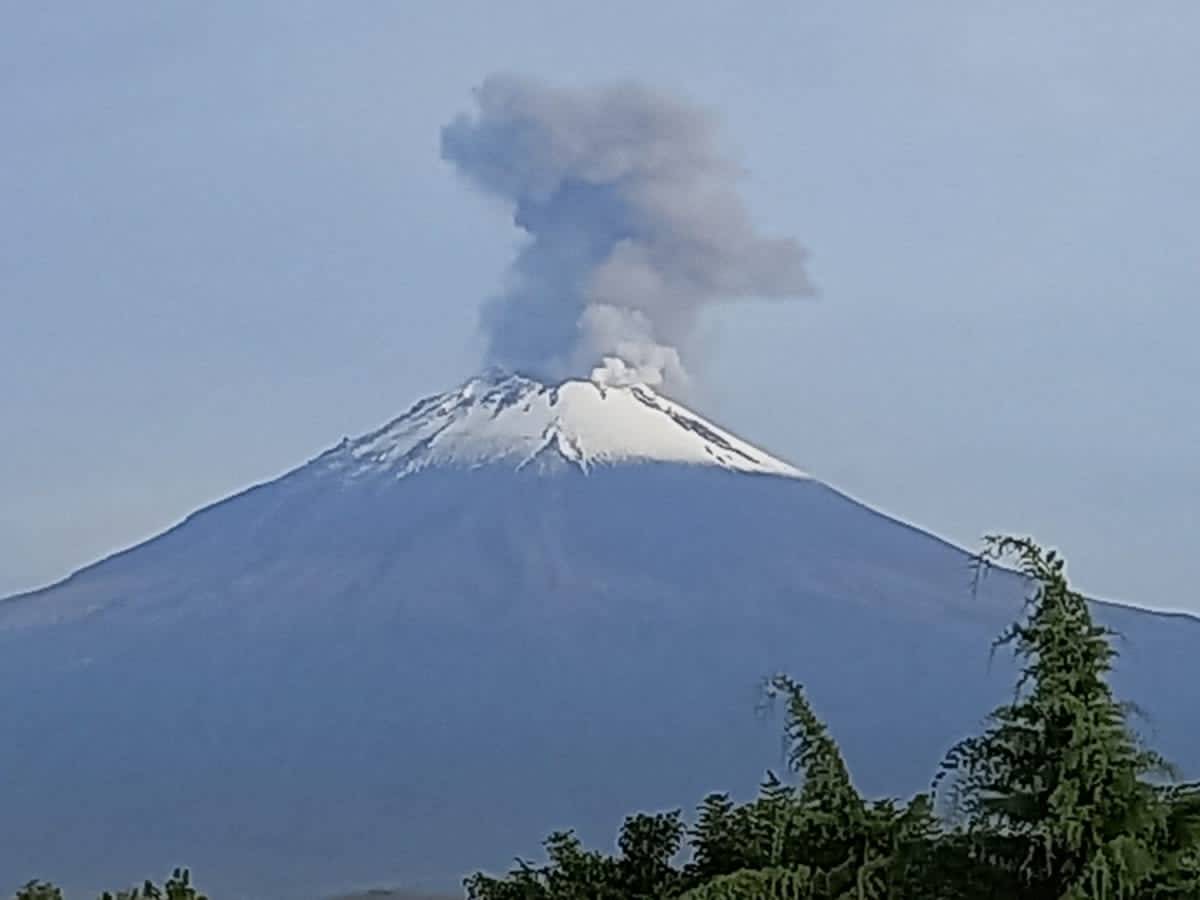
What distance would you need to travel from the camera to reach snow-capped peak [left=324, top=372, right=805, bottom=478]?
73625 millimetres

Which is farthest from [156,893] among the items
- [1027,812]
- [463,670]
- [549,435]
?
[549,435]

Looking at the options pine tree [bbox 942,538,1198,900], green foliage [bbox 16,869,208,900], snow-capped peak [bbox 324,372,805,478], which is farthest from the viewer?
snow-capped peak [bbox 324,372,805,478]

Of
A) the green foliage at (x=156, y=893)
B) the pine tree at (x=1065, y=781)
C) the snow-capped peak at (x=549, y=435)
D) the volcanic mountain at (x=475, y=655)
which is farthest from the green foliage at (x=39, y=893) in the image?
the snow-capped peak at (x=549, y=435)

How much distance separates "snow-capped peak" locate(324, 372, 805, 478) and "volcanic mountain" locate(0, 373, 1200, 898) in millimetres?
117

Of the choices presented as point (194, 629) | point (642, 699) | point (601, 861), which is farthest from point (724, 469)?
point (601, 861)

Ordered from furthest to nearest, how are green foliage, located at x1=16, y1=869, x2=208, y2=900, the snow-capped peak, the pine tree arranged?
the snow-capped peak
green foliage, located at x1=16, y1=869, x2=208, y2=900
the pine tree

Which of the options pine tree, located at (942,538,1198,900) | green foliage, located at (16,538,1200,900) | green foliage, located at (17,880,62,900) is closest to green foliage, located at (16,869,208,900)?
green foliage, located at (17,880,62,900)

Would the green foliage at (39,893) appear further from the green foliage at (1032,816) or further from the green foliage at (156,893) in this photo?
the green foliage at (1032,816)

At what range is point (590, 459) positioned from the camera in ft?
247

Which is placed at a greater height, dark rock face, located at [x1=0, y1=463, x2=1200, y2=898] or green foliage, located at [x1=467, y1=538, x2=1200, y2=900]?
dark rock face, located at [x1=0, y1=463, x2=1200, y2=898]

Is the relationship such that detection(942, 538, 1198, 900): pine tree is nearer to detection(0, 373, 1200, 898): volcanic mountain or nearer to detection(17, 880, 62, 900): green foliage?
detection(17, 880, 62, 900): green foliage

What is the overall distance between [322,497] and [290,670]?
25.2ft

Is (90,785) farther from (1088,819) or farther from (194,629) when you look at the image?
(1088,819)

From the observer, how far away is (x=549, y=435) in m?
75.1
